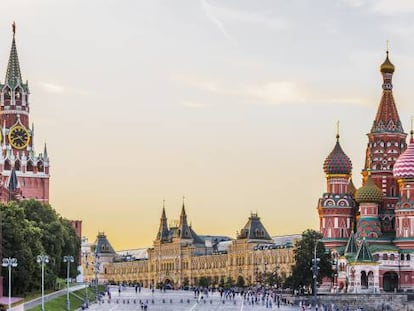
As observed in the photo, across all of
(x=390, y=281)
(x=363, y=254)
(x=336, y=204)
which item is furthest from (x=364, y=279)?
(x=336, y=204)

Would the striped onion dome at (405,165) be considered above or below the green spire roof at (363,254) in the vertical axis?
above

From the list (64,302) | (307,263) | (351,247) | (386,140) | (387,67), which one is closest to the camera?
(64,302)

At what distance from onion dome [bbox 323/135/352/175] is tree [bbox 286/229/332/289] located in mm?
17168

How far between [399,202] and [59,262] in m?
49.0

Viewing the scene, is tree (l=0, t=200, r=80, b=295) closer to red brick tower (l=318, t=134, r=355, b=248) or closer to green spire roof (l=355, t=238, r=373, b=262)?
green spire roof (l=355, t=238, r=373, b=262)

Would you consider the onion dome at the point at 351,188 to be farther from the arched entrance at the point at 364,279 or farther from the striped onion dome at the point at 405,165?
the arched entrance at the point at 364,279

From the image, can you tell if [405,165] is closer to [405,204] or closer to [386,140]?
[405,204]

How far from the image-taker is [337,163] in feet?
595

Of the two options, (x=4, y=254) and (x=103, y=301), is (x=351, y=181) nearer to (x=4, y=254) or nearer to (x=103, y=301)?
(x=103, y=301)

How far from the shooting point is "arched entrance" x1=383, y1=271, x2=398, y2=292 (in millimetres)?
169587

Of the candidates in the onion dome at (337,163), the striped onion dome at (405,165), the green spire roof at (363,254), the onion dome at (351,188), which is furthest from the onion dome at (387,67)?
the green spire roof at (363,254)

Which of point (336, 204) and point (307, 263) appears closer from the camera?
point (307, 263)

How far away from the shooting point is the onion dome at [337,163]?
181m

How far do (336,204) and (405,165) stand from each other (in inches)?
474
